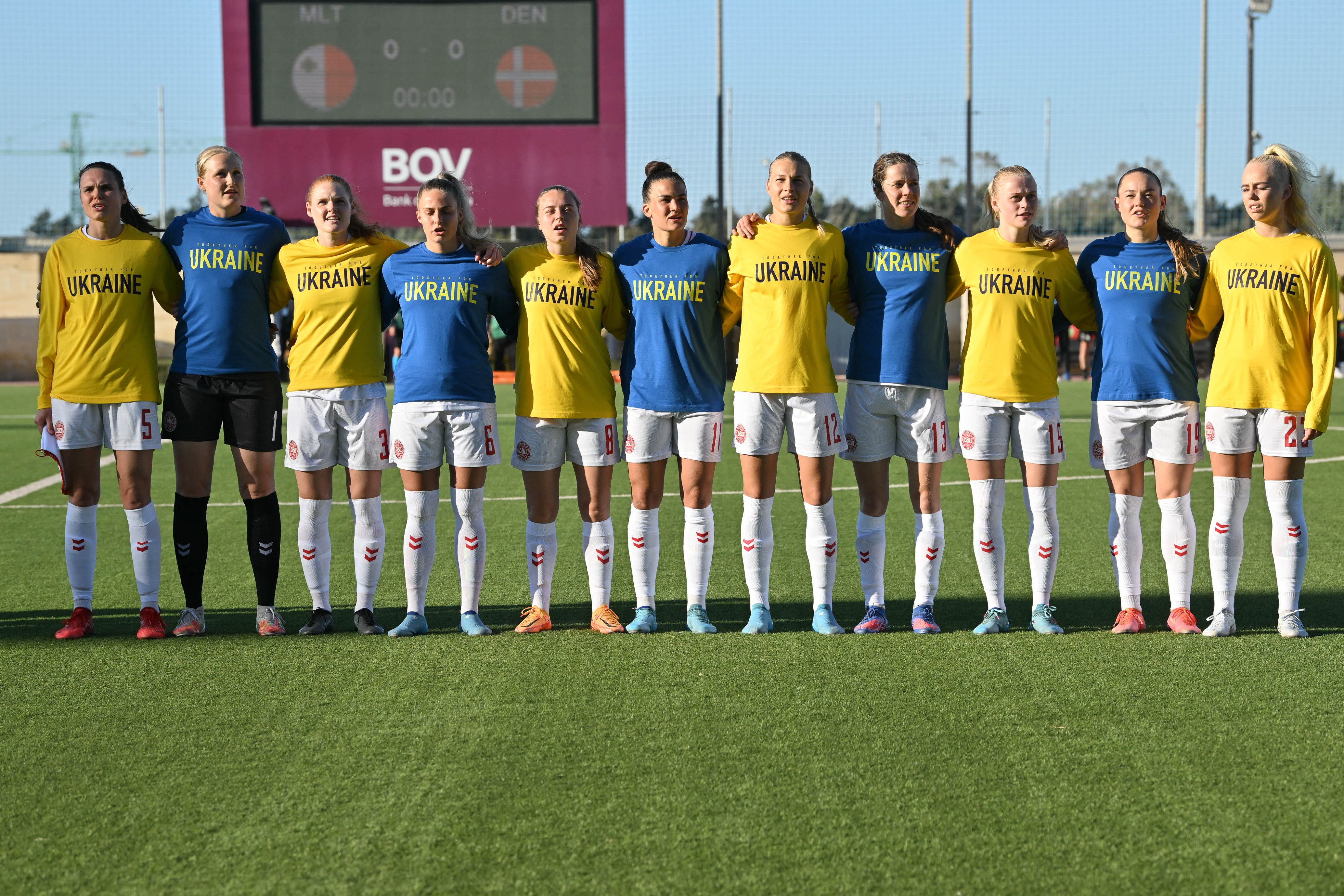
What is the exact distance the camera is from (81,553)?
486 centimetres

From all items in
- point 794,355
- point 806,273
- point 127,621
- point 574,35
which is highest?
point 574,35

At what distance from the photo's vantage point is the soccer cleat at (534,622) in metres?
4.80

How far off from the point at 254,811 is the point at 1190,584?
11.0 ft

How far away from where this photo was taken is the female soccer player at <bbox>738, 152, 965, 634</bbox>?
472cm

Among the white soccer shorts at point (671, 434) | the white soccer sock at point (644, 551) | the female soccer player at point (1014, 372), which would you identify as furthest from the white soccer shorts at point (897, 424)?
the white soccer sock at point (644, 551)

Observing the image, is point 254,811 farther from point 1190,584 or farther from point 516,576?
point 1190,584

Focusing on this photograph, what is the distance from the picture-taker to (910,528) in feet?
23.3

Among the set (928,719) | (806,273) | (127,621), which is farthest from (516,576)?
(928,719)

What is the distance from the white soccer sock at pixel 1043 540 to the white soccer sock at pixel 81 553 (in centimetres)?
346

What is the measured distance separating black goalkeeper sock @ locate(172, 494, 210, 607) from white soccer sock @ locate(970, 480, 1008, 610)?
2854mm

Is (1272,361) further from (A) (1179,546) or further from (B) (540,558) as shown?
(B) (540,558)

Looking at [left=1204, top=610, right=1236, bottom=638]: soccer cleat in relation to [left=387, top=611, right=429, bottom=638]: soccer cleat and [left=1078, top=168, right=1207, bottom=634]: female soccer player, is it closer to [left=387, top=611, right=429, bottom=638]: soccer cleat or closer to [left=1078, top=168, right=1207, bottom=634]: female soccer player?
[left=1078, top=168, right=1207, bottom=634]: female soccer player

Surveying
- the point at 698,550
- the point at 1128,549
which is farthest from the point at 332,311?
the point at 1128,549

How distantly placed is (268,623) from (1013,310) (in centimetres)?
293
